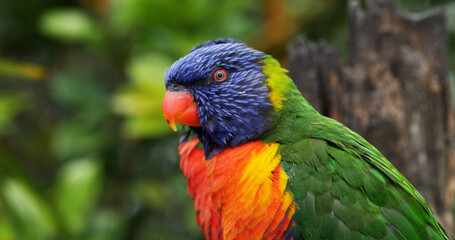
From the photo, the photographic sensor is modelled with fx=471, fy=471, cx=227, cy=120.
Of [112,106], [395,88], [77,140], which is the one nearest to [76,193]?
[77,140]

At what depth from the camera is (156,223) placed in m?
4.04

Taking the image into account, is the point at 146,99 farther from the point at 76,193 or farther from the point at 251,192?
the point at 251,192

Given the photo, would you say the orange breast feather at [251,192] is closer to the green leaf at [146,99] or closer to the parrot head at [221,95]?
the parrot head at [221,95]

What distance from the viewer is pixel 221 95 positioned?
1.68 metres

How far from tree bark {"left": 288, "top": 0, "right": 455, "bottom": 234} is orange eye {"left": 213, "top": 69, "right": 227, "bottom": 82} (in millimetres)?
710

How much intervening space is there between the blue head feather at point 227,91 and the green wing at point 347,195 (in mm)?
153

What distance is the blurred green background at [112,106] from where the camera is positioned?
3.04 meters

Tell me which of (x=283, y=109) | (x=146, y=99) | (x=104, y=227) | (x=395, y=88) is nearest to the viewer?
(x=283, y=109)

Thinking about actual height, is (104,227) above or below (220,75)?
below

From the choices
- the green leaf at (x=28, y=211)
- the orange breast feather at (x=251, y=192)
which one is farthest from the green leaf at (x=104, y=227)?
the orange breast feather at (x=251, y=192)

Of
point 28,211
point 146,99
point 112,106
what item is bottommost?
point 28,211

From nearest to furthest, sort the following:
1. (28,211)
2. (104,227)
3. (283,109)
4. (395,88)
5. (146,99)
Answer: (283,109) → (395,88) → (28,211) → (146,99) → (104,227)

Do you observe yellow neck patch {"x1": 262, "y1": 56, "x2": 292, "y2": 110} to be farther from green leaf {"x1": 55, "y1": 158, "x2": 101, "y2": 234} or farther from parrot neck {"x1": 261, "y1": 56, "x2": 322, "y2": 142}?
green leaf {"x1": 55, "y1": 158, "x2": 101, "y2": 234}

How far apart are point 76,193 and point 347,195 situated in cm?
215
